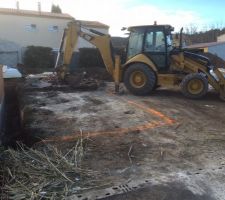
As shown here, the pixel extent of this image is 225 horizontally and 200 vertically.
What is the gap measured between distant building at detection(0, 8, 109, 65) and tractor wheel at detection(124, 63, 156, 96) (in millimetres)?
17458

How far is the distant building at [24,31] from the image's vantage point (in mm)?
29050

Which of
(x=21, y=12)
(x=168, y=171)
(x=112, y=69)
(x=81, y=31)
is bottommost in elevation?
(x=168, y=171)

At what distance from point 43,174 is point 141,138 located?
2.43 m

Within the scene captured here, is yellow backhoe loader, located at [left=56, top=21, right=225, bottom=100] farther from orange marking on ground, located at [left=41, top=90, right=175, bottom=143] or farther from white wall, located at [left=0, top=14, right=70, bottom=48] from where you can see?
white wall, located at [left=0, top=14, right=70, bottom=48]

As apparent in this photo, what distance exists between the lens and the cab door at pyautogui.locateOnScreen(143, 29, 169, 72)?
11930mm

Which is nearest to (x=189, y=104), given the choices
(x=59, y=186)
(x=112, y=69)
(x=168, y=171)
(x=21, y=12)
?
(x=112, y=69)

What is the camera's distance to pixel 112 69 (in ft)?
42.8

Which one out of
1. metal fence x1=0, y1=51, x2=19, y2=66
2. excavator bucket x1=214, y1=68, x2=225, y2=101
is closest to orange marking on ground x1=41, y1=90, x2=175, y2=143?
excavator bucket x1=214, y1=68, x2=225, y2=101

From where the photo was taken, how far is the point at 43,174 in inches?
192

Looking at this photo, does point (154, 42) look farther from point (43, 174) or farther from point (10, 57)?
point (10, 57)

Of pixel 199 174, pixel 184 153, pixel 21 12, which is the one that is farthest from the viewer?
pixel 21 12

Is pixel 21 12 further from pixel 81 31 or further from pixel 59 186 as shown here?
pixel 59 186

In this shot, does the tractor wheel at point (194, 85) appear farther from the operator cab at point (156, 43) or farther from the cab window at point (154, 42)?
Answer: the cab window at point (154, 42)

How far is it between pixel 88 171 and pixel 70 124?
281 cm
